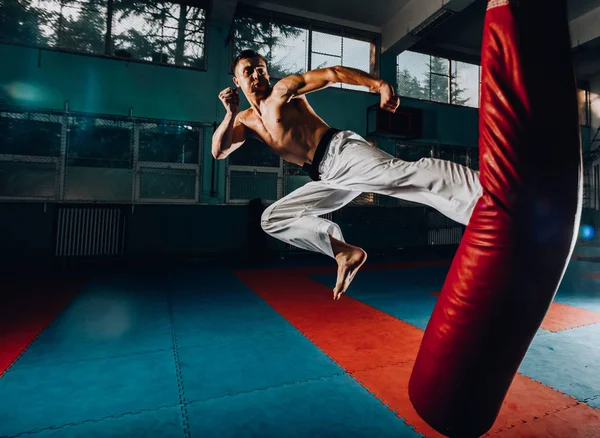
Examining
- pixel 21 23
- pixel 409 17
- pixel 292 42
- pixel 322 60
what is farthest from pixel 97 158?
pixel 409 17

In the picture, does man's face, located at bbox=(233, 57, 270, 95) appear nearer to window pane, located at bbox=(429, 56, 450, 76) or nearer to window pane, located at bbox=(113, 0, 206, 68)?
window pane, located at bbox=(113, 0, 206, 68)

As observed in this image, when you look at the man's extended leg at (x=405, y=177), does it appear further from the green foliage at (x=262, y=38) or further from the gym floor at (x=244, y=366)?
the green foliage at (x=262, y=38)

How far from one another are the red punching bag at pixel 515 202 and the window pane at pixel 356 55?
302 inches

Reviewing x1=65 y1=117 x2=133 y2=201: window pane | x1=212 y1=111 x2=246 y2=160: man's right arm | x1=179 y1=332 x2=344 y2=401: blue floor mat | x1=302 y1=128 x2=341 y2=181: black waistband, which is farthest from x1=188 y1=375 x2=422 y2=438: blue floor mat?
x1=65 y1=117 x2=133 y2=201: window pane

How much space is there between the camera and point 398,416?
1.78m

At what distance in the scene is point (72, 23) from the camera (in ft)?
21.1

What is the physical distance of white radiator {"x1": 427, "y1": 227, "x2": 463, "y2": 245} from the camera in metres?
8.95

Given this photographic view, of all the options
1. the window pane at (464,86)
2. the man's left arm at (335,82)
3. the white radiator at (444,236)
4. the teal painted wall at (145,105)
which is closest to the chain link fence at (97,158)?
the teal painted wall at (145,105)

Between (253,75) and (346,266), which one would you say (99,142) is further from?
(346,266)

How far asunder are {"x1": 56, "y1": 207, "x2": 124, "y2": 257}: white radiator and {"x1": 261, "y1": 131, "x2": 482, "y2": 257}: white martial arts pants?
17.2 feet

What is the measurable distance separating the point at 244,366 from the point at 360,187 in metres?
1.43

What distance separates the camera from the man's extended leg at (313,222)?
2127 millimetres

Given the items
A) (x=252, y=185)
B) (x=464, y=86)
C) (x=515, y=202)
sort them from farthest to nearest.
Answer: (x=464, y=86)
(x=252, y=185)
(x=515, y=202)

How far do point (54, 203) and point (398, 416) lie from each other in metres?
6.63
